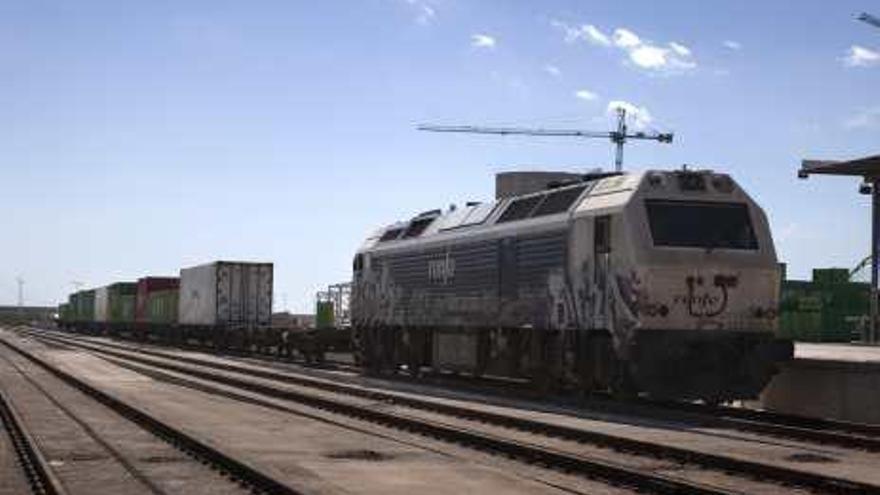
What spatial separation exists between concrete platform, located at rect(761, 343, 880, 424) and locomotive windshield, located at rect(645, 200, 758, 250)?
2.41m

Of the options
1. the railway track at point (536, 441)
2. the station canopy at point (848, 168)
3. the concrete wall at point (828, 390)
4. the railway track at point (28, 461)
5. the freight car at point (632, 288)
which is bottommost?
the railway track at point (28, 461)

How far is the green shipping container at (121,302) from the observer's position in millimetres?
89188

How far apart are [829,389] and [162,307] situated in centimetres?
5944

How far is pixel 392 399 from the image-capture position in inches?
1003

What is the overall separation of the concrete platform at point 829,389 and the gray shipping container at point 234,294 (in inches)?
1604

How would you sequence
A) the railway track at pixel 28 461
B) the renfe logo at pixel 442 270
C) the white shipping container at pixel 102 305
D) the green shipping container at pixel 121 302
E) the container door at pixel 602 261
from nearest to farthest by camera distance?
the railway track at pixel 28 461 → the container door at pixel 602 261 → the renfe logo at pixel 442 270 → the green shipping container at pixel 121 302 → the white shipping container at pixel 102 305

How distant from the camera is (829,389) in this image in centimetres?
2181

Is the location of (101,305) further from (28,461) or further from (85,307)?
(28,461)

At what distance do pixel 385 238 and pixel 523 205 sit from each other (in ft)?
32.5

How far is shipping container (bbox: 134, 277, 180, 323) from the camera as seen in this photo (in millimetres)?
76688

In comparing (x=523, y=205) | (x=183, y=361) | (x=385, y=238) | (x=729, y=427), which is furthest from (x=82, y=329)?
(x=729, y=427)

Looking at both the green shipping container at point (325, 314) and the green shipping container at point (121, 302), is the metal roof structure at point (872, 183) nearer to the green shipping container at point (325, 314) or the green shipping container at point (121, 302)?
the green shipping container at point (325, 314)

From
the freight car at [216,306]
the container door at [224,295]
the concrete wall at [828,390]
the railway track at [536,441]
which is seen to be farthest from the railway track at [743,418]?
the container door at [224,295]

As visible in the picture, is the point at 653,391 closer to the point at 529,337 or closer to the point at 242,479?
the point at 529,337
